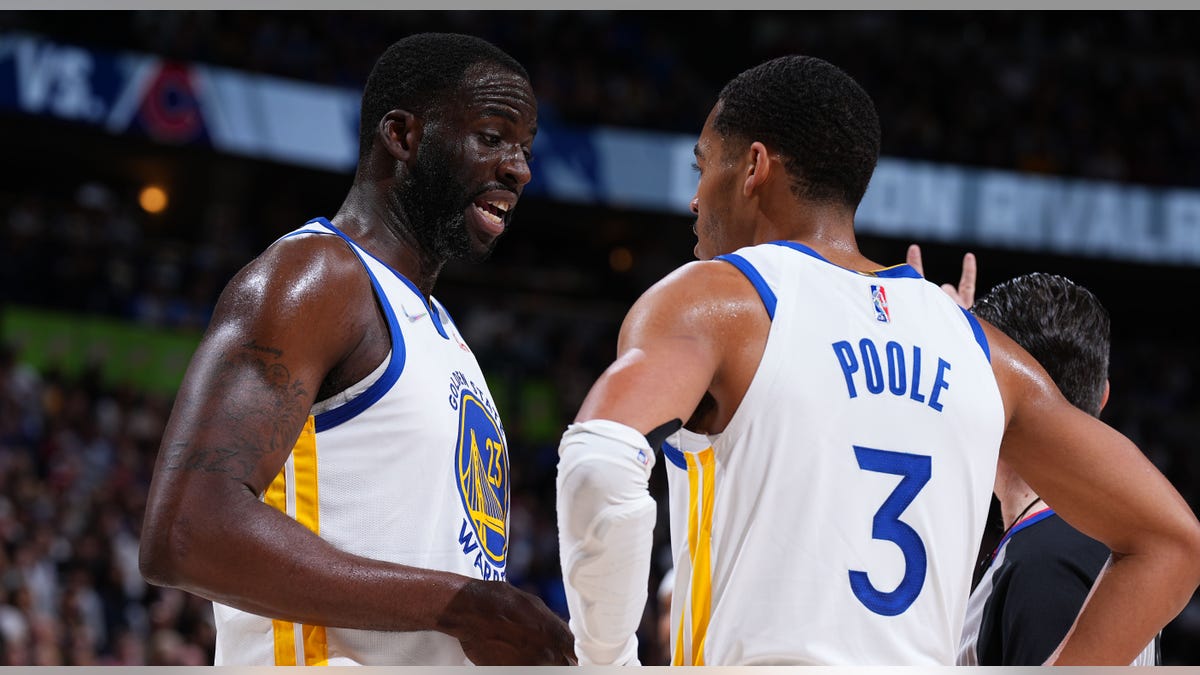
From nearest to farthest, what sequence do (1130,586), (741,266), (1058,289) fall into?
1. (741,266)
2. (1130,586)
3. (1058,289)

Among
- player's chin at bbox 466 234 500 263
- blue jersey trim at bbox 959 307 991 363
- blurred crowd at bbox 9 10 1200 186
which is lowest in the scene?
blue jersey trim at bbox 959 307 991 363

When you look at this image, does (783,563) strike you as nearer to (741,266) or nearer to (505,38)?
(741,266)

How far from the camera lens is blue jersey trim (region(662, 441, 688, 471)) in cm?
235

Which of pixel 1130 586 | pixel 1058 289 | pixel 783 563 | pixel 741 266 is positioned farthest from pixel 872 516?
pixel 1058 289

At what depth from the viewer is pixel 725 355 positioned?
2176 millimetres

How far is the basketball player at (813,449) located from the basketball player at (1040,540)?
0.28 m

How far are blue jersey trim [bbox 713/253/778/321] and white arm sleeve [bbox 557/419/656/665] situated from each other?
0.39 meters

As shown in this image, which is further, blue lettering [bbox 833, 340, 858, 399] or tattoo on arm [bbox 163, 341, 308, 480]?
blue lettering [bbox 833, 340, 858, 399]

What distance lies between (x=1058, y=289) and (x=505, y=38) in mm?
14408

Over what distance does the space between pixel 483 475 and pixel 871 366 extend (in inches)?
32.9

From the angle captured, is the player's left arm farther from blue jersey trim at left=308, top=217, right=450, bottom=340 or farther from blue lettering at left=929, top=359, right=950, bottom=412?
blue jersey trim at left=308, top=217, right=450, bottom=340

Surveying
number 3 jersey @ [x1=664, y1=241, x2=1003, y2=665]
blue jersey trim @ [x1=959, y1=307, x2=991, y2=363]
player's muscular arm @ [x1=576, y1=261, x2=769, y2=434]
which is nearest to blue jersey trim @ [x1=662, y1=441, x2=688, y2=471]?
number 3 jersey @ [x1=664, y1=241, x2=1003, y2=665]

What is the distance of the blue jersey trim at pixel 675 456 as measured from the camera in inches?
92.5

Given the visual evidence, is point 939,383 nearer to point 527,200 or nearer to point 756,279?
point 756,279
